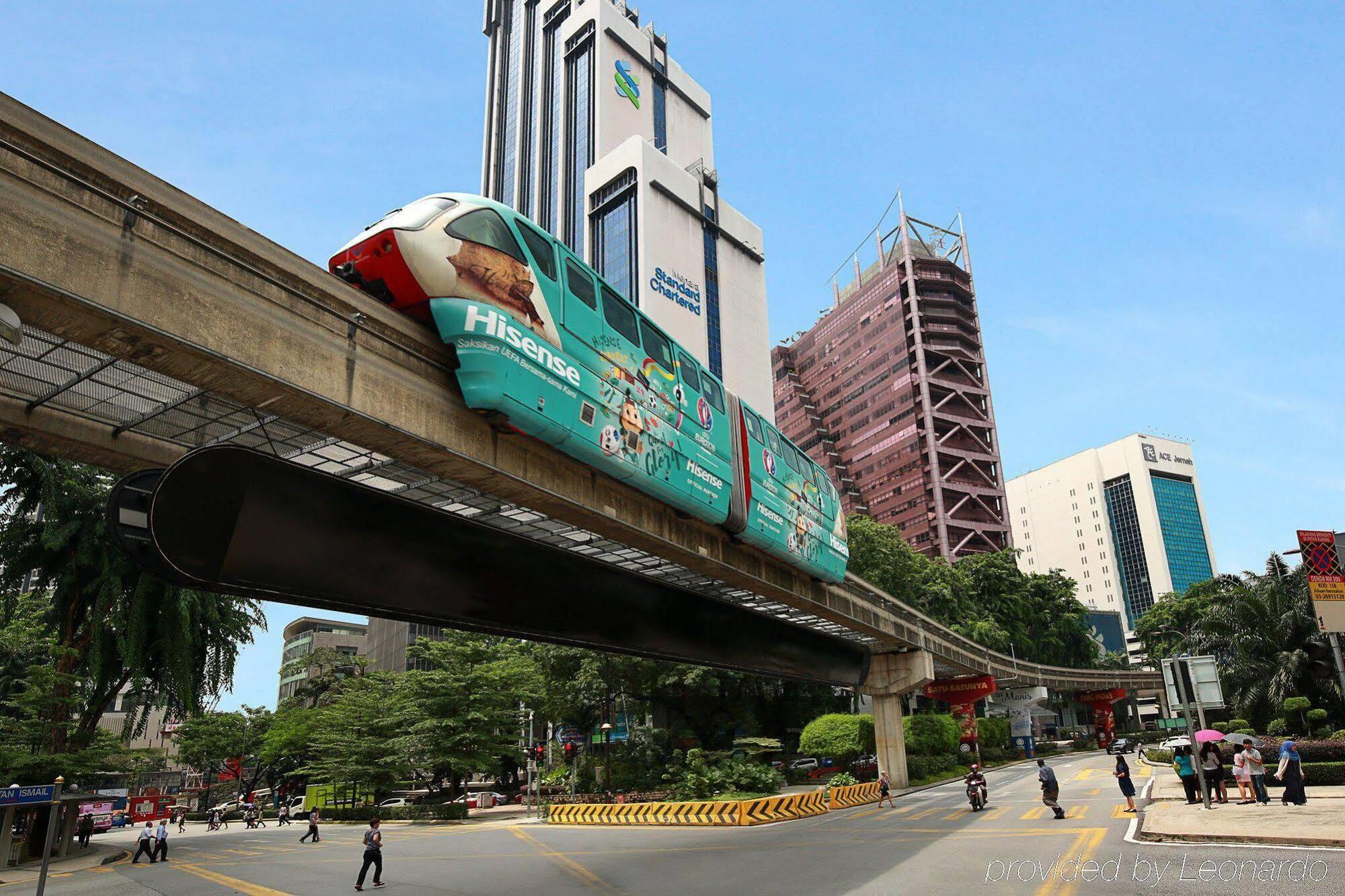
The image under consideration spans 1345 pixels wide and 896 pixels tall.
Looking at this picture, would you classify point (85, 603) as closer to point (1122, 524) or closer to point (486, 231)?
point (486, 231)

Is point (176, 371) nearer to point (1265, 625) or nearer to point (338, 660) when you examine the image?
point (1265, 625)

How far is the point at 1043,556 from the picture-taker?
182 metres

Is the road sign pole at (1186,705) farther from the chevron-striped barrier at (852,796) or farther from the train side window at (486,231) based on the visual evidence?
the train side window at (486,231)

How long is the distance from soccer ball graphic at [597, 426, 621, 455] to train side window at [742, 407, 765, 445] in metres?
6.97

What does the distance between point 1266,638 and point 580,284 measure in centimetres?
3872

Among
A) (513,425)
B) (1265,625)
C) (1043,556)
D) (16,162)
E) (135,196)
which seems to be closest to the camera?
(16,162)

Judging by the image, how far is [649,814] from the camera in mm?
31875

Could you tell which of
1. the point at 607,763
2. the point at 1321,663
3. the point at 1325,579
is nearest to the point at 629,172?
the point at 607,763

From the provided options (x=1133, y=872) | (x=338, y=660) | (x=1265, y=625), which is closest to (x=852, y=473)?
(x=338, y=660)

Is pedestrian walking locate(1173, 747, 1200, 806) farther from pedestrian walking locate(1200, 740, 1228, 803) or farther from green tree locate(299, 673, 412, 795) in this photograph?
green tree locate(299, 673, 412, 795)

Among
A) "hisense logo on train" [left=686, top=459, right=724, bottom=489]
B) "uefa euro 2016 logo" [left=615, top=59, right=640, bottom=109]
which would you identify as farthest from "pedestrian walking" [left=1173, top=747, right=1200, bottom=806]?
"uefa euro 2016 logo" [left=615, top=59, right=640, bottom=109]

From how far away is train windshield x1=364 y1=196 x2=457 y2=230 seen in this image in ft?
38.7

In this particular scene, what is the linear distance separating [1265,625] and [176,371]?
145 feet

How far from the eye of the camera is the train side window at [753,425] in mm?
20719
